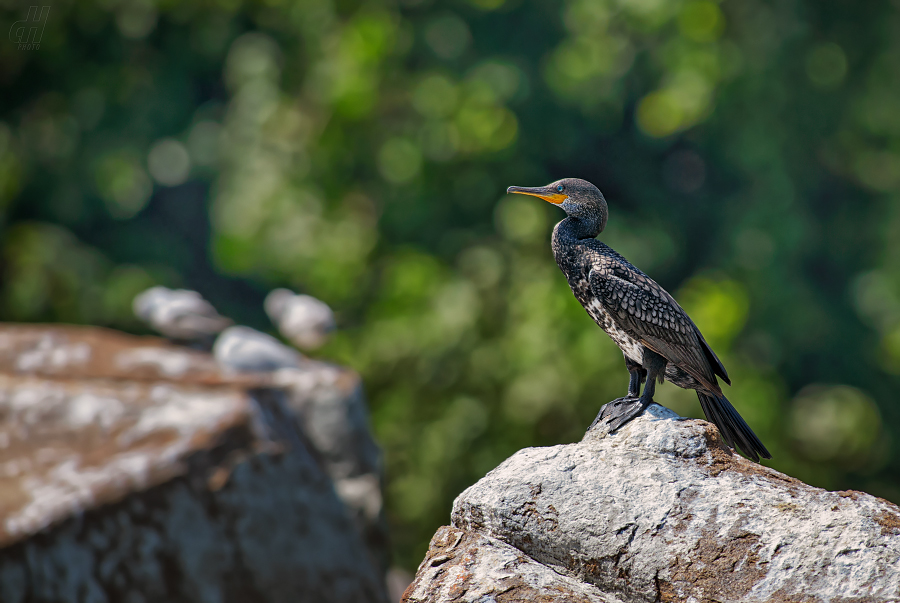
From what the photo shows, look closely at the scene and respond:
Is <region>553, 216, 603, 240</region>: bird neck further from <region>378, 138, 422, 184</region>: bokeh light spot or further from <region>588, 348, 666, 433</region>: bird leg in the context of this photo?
<region>378, 138, 422, 184</region>: bokeh light spot

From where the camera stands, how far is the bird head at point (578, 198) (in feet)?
11.1

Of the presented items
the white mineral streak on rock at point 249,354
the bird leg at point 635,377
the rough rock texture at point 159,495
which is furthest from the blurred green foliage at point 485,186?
the bird leg at point 635,377

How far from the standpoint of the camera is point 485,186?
921 cm

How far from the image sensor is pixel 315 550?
219 inches

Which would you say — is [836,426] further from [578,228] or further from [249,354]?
[578,228]

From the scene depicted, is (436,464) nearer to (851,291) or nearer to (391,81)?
(391,81)

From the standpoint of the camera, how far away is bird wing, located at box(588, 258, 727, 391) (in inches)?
125

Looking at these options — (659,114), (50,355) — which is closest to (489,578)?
(50,355)

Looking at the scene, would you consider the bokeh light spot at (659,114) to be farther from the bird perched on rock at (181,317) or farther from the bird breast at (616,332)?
the bird breast at (616,332)

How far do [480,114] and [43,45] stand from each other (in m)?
5.79

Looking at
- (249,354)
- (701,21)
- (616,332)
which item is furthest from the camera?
(701,21)

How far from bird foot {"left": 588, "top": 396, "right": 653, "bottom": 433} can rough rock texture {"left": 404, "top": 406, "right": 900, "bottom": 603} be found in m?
0.05

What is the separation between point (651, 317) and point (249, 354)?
4506 mm

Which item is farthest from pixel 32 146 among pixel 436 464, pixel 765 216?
pixel 765 216
